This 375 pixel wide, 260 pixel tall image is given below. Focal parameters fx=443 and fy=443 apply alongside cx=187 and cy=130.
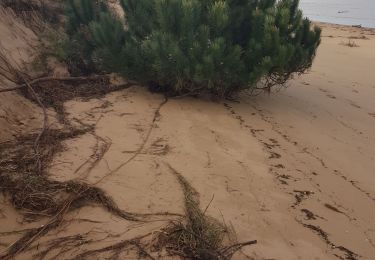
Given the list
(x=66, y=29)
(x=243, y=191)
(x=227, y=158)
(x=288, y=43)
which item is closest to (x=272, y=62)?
(x=288, y=43)

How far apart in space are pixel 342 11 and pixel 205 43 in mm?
20336

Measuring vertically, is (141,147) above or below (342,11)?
above

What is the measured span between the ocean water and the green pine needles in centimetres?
1403

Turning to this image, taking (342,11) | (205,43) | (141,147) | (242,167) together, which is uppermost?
(205,43)

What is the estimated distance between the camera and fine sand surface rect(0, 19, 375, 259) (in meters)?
2.95

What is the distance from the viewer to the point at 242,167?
12.7 feet

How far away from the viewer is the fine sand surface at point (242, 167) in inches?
116

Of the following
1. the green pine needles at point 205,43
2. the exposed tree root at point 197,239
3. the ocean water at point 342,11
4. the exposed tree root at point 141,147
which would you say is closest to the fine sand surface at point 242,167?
the exposed tree root at point 141,147

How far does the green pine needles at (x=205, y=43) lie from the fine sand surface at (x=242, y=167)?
0.33m

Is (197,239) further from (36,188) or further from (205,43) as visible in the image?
(205,43)

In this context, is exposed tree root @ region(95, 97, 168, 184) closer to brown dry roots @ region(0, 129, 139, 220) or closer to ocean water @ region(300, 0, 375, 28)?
brown dry roots @ region(0, 129, 139, 220)

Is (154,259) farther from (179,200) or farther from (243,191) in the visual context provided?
(243,191)

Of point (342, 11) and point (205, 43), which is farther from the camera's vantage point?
point (342, 11)

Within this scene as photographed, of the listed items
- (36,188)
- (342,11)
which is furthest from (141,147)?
(342,11)
